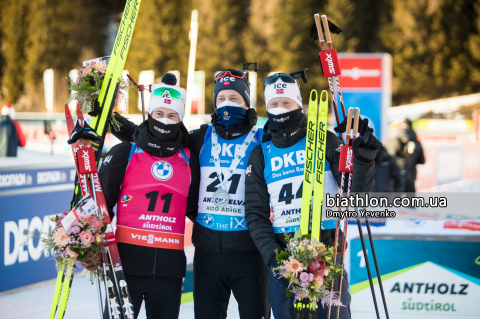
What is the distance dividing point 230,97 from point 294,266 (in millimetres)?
1175

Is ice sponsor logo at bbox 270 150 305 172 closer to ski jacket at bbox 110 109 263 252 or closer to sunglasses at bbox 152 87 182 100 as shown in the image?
ski jacket at bbox 110 109 263 252

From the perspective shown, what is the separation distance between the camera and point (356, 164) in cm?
255

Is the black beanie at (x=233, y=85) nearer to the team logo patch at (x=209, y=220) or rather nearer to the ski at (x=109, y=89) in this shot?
the ski at (x=109, y=89)

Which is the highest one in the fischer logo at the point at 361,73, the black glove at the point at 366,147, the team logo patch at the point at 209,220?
the fischer logo at the point at 361,73

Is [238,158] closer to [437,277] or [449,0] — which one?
[437,277]

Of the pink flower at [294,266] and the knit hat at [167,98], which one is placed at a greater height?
the knit hat at [167,98]

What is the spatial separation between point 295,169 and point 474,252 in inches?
98.3

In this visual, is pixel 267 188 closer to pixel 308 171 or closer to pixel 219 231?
pixel 308 171

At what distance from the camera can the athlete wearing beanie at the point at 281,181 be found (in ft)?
8.80

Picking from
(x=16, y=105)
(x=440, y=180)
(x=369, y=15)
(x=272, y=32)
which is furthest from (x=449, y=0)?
(x=16, y=105)

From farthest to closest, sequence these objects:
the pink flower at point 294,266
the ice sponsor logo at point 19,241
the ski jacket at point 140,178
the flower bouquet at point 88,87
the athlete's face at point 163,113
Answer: the ice sponsor logo at point 19,241, the flower bouquet at point 88,87, the athlete's face at point 163,113, the ski jacket at point 140,178, the pink flower at point 294,266

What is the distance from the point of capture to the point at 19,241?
5.00 metres

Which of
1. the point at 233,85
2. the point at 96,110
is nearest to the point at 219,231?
the point at 233,85

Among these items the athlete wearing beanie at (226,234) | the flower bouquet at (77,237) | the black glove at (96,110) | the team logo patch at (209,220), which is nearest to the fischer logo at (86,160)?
the flower bouquet at (77,237)
